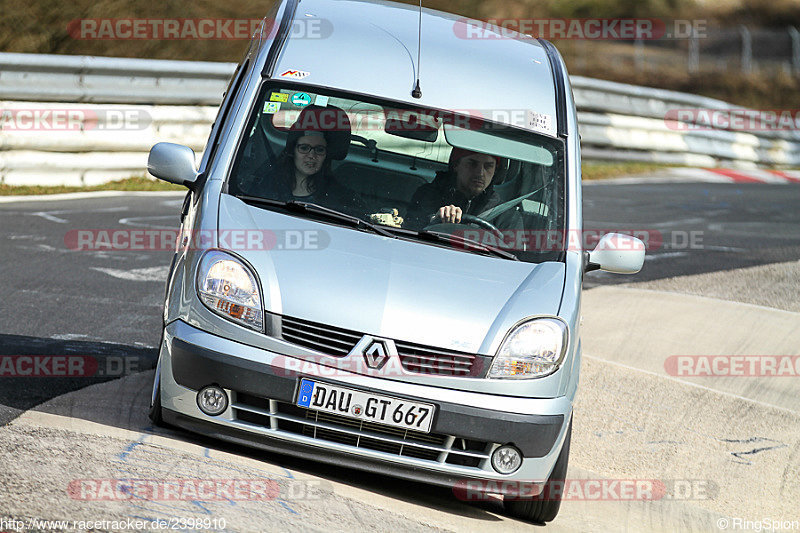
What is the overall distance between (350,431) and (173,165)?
161cm

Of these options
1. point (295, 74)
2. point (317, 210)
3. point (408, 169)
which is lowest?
point (317, 210)

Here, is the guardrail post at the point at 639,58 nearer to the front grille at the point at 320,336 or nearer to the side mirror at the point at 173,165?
the side mirror at the point at 173,165

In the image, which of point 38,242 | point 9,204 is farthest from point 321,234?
point 9,204

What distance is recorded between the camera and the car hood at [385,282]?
443 centimetres

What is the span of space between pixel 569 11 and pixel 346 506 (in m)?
39.2

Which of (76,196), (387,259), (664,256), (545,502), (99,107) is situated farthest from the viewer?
(99,107)

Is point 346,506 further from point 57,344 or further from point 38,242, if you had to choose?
point 38,242

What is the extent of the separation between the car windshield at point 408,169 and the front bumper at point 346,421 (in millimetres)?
922

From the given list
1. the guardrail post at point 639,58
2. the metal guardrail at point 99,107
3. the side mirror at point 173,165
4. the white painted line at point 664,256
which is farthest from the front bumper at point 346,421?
the guardrail post at point 639,58

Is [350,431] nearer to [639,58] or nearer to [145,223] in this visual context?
[145,223]

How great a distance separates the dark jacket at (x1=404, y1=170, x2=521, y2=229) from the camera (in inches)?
211

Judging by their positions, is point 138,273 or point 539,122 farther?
point 138,273

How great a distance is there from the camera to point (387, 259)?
4.74 metres

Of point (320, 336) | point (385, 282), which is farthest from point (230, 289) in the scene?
point (385, 282)
